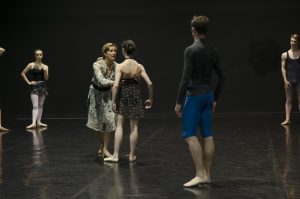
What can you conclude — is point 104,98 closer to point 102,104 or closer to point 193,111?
point 102,104

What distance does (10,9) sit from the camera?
1331 centimetres

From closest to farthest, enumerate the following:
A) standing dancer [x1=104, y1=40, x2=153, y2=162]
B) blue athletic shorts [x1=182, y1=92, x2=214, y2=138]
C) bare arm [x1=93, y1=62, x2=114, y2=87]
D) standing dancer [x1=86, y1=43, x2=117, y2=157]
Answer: blue athletic shorts [x1=182, y1=92, x2=214, y2=138]
standing dancer [x1=104, y1=40, x2=153, y2=162]
bare arm [x1=93, y1=62, x2=114, y2=87]
standing dancer [x1=86, y1=43, x2=117, y2=157]

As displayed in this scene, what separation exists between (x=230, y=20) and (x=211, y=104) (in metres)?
8.25

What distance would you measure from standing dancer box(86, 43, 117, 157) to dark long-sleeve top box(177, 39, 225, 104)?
72.1 inches

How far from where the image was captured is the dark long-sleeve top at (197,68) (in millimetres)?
4688

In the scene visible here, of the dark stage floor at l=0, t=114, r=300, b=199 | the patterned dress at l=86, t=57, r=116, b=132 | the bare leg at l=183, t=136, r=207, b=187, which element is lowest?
the dark stage floor at l=0, t=114, r=300, b=199

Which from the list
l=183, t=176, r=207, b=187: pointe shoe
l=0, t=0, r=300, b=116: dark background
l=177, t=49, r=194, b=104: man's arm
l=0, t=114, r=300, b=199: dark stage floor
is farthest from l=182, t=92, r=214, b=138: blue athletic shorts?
l=0, t=0, r=300, b=116: dark background

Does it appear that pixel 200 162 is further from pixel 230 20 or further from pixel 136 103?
pixel 230 20

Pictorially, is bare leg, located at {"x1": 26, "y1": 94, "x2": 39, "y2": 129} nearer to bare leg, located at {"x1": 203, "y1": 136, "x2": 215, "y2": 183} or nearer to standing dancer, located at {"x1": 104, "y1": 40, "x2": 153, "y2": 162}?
standing dancer, located at {"x1": 104, "y1": 40, "x2": 153, "y2": 162}

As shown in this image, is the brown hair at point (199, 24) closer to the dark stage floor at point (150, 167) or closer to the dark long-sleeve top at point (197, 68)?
the dark long-sleeve top at point (197, 68)

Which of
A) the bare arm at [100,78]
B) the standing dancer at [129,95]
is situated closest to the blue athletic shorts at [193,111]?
the standing dancer at [129,95]

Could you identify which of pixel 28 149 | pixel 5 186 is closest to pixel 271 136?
pixel 28 149

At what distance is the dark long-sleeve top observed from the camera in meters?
4.69

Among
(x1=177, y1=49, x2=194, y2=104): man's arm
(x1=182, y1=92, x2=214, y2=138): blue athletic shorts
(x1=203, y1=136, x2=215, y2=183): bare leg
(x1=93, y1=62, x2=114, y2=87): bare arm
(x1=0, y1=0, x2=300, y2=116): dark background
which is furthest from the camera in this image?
(x1=0, y1=0, x2=300, y2=116): dark background
